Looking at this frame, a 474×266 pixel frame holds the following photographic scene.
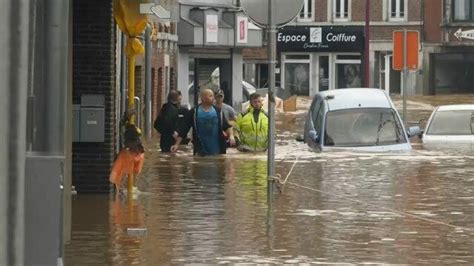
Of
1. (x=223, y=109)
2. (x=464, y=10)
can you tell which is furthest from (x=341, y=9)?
(x=223, y=109)

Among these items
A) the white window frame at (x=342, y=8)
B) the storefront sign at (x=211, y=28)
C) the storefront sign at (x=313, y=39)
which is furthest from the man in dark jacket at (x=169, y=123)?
the white window frame at (x=342, y=8)

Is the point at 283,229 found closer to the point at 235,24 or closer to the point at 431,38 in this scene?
the point at 235,24

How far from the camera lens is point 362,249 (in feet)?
41.1

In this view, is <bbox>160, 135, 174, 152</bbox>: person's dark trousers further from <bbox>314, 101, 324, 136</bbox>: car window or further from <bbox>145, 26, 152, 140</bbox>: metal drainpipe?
<bbox>145, 26, 152, 140</bbox>: metal drainpipe

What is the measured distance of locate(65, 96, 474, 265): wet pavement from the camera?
40.2 ft

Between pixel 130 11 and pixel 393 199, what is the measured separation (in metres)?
3.90

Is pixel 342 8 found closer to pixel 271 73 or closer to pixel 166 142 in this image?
pixel 166 142

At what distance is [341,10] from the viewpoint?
7112 centimetres

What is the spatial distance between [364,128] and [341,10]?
151 ft

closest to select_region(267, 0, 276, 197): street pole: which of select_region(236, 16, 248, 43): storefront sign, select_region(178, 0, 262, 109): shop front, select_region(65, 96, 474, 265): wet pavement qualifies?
select_region(65, 96, 474, 265): wet pavement

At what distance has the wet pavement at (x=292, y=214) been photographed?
483 inches

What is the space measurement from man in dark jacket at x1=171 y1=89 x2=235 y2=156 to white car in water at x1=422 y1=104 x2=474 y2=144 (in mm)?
4178

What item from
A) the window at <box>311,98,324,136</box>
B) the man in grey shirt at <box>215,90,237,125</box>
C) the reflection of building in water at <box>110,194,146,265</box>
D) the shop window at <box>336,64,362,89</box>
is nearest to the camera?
the reflection of building in water at <box>110,194,146,265</box>

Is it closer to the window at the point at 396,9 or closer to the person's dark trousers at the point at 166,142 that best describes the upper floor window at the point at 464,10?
the window at the point at 396,9
